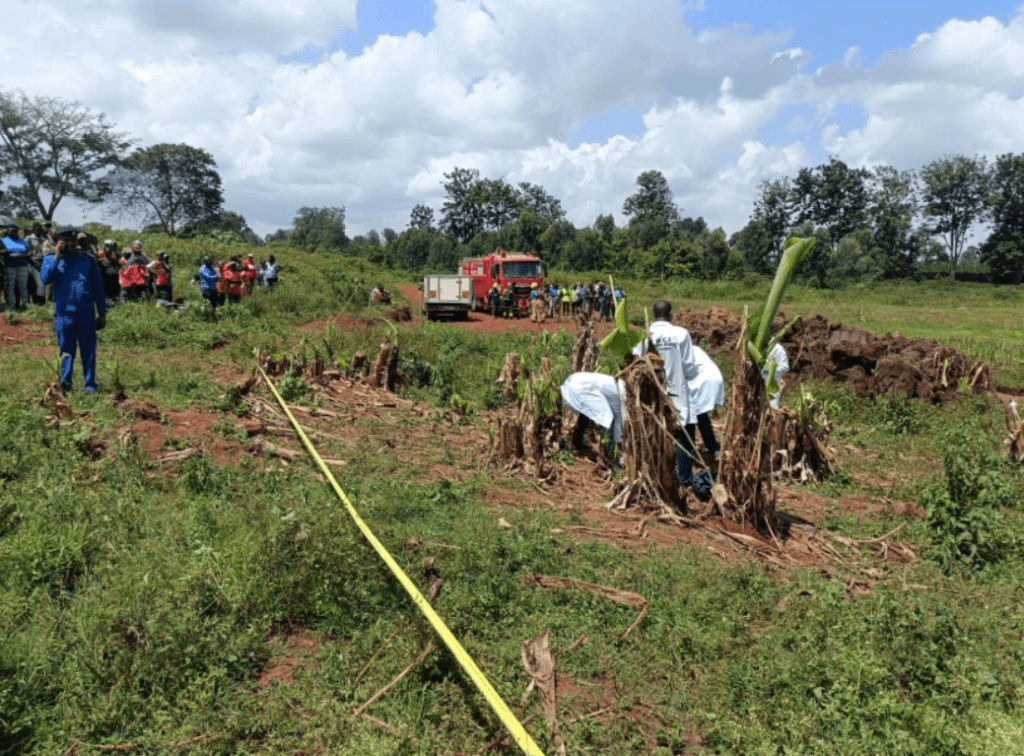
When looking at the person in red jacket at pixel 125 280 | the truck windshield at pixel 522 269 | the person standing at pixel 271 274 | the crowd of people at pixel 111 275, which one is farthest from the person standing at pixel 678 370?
the truck windshield at pixel 522 269

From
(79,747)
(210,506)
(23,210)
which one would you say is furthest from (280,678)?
(23,210)

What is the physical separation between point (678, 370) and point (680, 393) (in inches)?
7.1

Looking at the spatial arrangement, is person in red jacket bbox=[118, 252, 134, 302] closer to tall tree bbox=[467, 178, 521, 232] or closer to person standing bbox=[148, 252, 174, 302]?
person standing bbox=[148, 252, 174, 302]

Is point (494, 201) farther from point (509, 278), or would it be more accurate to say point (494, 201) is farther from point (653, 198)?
point (509, 278)

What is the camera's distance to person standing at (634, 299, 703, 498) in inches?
225

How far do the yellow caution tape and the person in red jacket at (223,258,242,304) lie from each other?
11.2m

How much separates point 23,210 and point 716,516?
4947cm

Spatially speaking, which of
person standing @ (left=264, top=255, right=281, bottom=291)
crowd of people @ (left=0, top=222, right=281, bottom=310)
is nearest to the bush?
crowd of people @ (left=0, top=222, right=281, bottom=310)

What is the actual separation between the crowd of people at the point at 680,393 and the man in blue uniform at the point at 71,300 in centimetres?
483

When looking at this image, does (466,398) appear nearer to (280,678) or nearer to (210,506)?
(210,506)

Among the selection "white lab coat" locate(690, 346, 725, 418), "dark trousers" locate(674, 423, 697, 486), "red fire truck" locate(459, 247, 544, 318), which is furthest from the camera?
"red fire truck" locate(459, 247, 544, 318)

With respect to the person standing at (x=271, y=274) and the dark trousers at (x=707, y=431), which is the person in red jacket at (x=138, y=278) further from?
the dark trousers at (x=707, y=431)

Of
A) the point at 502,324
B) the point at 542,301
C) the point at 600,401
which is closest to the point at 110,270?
the point at 502,324

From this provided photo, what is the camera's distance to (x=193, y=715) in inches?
114
